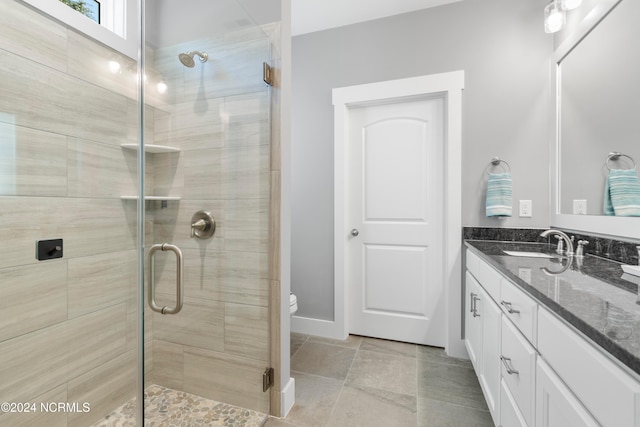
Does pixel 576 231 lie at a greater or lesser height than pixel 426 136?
lesser

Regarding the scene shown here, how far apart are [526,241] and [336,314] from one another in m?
1.52

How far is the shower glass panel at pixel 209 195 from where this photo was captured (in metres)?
1.10

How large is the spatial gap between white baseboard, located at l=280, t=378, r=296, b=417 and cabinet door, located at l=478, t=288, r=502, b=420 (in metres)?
0.99

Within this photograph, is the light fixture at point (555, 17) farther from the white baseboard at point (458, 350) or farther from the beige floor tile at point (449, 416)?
the beige floor tile at point (449, 416)

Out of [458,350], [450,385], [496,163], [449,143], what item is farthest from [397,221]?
[450,385]

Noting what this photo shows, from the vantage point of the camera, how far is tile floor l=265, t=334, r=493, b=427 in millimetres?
1513

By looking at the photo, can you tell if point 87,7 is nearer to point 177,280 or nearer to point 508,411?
point 177,280

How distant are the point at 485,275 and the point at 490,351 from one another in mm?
365

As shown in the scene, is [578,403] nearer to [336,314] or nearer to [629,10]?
[629,10]

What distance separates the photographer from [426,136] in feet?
7.61

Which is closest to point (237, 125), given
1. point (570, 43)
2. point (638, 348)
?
point (638, 348)

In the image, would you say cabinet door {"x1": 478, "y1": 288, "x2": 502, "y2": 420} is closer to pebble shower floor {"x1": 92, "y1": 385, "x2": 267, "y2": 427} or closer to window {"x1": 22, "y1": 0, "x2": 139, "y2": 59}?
pebble shower floor {"x1": 92, "y1": 385, "x2": 267, "y2": 427}

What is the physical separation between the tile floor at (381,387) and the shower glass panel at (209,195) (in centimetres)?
36

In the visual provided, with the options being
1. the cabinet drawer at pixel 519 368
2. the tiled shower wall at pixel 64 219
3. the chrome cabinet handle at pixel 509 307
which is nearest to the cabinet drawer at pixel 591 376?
the cabinet drawer at pixel 519 368
